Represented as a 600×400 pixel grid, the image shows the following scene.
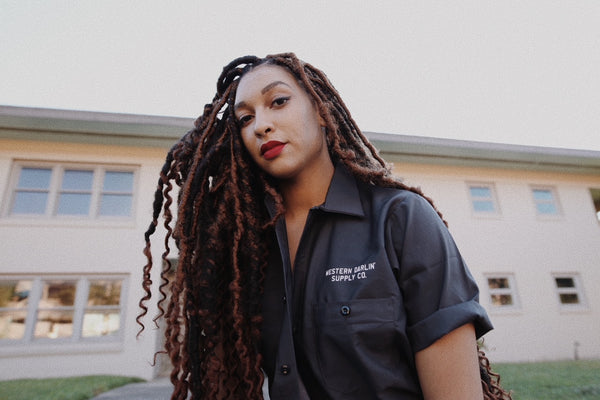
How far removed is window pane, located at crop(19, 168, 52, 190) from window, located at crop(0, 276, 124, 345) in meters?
2.07

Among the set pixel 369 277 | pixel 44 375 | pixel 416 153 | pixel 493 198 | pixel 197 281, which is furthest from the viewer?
pixel 493 198

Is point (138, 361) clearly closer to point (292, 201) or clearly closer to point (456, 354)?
point (292, 201)

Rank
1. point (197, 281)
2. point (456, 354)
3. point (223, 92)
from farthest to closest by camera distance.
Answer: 1. point (223, 92)
2. point (197, 281)
3. point (456, 354)

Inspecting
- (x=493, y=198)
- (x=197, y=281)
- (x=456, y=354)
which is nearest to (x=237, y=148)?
(x=197, y=281)

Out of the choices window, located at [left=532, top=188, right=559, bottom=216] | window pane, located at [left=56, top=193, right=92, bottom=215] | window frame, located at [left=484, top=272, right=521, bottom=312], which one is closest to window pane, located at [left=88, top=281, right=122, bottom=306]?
window pane, located at [left=56, top=193, right=92, bottom=215]

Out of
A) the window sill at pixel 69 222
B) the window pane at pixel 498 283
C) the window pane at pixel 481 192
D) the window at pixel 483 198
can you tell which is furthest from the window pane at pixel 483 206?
the window sill at pixel 69 222

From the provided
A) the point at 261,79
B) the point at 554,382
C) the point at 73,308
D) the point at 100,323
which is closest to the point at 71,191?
the point at 73,308

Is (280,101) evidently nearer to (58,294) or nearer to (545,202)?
(58,294)

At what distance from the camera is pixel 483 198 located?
986cm

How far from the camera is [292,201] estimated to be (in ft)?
5.52

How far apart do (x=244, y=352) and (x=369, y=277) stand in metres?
0.61

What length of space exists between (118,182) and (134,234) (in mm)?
1444

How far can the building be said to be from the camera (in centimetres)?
689

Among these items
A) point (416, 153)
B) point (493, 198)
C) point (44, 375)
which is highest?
point (416, 153)
